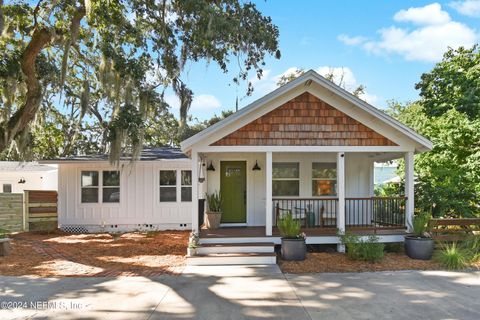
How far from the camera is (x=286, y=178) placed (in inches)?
443

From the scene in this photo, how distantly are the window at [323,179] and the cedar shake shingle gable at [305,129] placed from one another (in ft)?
6.94

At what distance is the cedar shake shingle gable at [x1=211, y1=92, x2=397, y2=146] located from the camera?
30.0ft

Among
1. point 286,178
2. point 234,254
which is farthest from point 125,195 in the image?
point 234,254

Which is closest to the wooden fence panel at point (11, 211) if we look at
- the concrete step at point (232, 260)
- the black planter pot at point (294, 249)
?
the concrete step at point (232, 260)

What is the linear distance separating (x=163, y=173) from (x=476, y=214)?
1076 cm

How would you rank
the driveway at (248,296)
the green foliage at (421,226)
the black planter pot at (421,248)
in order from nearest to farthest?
the driveway at (248,296) → the black planter pot at (421,248) → the green foliage at (421,226)

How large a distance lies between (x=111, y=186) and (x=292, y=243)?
7.94 meters

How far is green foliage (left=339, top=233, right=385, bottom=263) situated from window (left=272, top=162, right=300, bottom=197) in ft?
9.16

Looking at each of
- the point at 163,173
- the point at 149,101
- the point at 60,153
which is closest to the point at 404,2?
the point at 149,101

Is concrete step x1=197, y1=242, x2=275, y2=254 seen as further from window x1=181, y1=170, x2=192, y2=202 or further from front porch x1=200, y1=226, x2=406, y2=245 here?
window x1=181, y1=170, x2=192, y2=202

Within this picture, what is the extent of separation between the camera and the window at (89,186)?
44.3 feet

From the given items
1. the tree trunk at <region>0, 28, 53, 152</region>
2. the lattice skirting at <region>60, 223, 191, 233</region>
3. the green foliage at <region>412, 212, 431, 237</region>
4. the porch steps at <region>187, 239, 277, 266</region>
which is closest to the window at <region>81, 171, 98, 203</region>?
the lattice skirting at <region>60, 223, 191, 233</region>

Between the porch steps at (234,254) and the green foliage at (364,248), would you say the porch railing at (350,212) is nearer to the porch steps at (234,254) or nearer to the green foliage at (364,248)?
the green foliage at (364,248)

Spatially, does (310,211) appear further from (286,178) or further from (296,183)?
(286,178)
